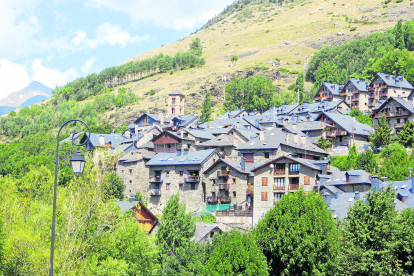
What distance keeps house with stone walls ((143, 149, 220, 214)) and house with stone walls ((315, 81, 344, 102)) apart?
54130 mm

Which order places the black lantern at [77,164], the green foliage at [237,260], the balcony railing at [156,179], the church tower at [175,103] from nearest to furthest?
the black lantern at [77,164] → the green foliage at [237,260] → the balcony railing at [156,179] → the church tower at [175,103]

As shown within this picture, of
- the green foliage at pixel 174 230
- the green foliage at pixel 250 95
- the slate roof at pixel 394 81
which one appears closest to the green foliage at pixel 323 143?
the slate roof at pixel 394 81

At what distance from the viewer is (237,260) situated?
36.2 m

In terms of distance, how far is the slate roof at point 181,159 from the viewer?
237 ft

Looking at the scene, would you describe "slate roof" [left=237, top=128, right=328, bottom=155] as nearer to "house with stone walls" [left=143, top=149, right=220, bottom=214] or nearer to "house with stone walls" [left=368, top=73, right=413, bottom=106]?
"house with stone walls" [left=143, top=149, right=220, bottom=214]

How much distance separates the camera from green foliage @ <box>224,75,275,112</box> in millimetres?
133500

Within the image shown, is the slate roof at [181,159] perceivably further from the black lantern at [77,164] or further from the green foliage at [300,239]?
the black lantern at [77,164]

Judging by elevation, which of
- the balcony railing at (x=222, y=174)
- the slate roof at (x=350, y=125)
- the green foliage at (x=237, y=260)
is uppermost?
the slate roof at (x=350, y=125)

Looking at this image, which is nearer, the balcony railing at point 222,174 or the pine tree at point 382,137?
the balcony railing at point 222,174

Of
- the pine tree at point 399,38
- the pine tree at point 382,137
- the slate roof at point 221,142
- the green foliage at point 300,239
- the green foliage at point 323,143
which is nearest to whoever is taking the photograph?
the green foliage at point 300,239

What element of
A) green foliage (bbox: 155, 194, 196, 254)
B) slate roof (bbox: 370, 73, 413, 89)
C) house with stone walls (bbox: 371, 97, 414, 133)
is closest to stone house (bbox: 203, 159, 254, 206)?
green foliage (bbox: 155, 194, 196, 254)

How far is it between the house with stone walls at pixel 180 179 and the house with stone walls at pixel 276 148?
6.59m

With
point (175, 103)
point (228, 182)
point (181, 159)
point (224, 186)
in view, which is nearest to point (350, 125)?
point (228, 182)

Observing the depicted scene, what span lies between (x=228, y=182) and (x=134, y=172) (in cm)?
2041
